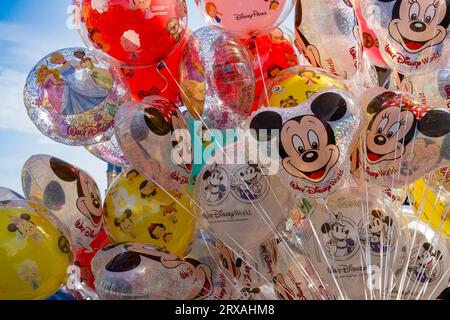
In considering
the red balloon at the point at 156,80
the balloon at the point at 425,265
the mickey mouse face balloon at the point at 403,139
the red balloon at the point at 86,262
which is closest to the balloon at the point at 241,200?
the mickey mouse face balloon at the point at 403,139

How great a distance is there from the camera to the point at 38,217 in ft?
10.3

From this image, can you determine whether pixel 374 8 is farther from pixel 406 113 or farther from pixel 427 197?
pixel 427 197

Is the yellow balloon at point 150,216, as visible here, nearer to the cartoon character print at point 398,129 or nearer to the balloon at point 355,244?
the balloon at point 355,244

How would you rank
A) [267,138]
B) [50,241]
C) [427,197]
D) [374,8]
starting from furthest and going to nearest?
[427,197] → [374,8] → [50,241] → [267,138]

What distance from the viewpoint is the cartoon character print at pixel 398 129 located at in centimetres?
299

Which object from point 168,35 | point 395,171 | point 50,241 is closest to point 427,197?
point 395,171

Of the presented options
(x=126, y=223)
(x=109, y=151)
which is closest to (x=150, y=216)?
(x=126, y=223)

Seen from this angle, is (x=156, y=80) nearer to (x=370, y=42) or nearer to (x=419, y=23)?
(x=370, y=42)

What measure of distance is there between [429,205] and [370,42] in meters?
0.98

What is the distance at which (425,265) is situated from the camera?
3.34m

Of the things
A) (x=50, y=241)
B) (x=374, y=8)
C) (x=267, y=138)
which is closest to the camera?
(x=267, y=138)

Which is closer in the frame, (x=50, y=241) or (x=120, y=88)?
(x=50, y=241)

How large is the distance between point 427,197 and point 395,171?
30.4 inches

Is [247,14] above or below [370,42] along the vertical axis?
above
